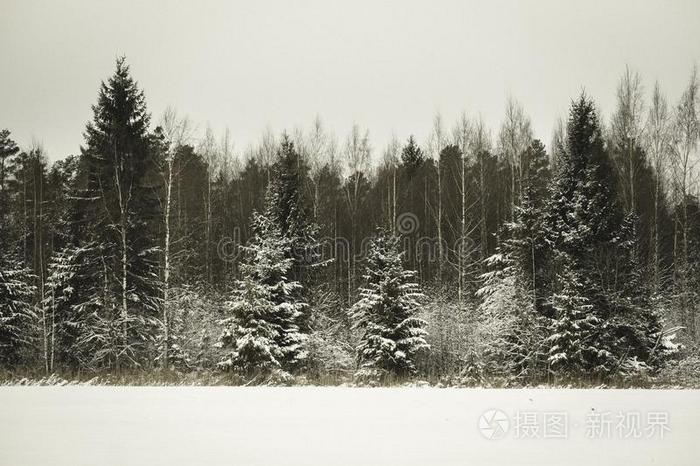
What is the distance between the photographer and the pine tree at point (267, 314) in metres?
19.6

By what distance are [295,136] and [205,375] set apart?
32.5 meters

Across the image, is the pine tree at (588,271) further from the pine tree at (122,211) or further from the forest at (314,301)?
the pine tree at (122,211)

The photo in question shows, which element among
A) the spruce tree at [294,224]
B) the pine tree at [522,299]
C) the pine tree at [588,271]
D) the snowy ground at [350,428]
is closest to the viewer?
the snowy ground at [350,428]

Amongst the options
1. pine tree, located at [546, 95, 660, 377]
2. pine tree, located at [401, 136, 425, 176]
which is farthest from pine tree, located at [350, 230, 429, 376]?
pine tree, located at [401, 136, 425, 176]

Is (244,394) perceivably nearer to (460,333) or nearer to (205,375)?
(205,375)

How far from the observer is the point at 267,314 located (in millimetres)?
21859

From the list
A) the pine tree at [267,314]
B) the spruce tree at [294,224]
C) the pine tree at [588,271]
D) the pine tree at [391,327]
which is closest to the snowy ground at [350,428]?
the pine tree at [267,314]

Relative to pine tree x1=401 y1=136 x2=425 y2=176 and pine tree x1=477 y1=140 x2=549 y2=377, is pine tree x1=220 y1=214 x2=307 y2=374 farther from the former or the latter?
pine tree x1=401 y1=136 x2=425 y2=176

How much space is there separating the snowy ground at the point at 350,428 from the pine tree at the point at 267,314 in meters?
7.39

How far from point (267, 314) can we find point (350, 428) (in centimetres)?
1379

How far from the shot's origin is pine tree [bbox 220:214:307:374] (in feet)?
64.2

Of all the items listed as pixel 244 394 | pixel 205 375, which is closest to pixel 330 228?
pixel 205 375

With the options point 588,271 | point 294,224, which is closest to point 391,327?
point 294,224

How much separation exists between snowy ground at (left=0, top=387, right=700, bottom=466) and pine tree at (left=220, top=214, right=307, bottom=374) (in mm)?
7395
